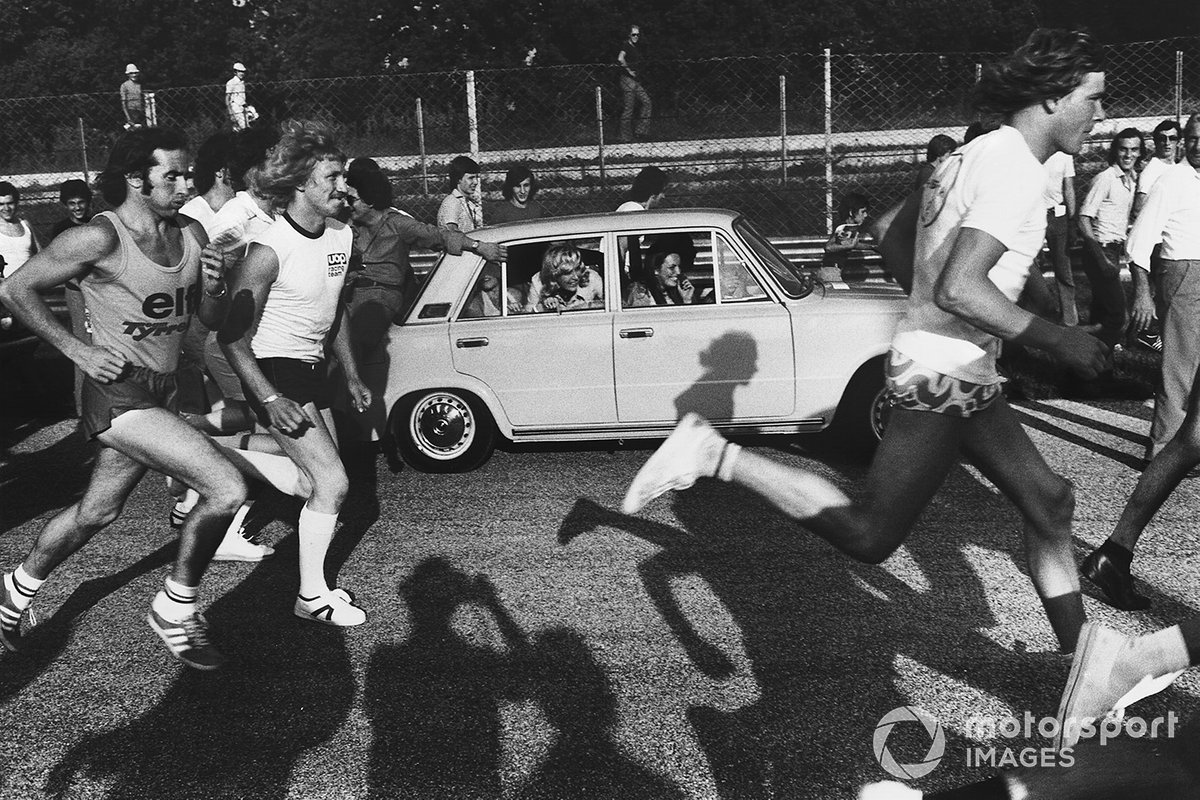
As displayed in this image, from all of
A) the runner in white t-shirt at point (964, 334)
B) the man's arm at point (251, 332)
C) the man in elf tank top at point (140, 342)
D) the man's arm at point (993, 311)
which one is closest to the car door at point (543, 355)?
the man's arm at point (251, 332)

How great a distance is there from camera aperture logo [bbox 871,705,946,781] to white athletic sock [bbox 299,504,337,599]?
2390 mm

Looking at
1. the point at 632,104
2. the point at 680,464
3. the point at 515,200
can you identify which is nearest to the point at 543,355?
the point at 515,200

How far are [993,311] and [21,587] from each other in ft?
12.7

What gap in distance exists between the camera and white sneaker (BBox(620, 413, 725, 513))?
12.6ft

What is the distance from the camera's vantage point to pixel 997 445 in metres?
3.89

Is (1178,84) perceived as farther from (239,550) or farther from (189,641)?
(189,641)

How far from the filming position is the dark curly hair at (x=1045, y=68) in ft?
12.1

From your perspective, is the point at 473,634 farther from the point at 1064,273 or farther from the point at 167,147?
the point at 1064,273

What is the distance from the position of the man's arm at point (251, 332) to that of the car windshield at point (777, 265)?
3490mm

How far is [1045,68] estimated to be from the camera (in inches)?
146

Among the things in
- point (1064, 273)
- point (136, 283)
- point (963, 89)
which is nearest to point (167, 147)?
point (136, 283)

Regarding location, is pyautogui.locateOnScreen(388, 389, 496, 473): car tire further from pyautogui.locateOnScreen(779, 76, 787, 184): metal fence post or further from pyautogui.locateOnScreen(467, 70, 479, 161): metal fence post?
pyautogui.locateOnScreen(779, 76, 787, 184): metal fence post

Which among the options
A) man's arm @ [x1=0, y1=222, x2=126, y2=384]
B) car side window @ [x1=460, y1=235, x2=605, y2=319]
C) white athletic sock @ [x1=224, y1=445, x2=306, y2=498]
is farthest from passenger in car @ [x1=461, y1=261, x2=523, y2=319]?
man's arm @ [x1=0, y1=222, x2=126, y2=384]

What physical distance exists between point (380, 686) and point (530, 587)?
1.17 m
